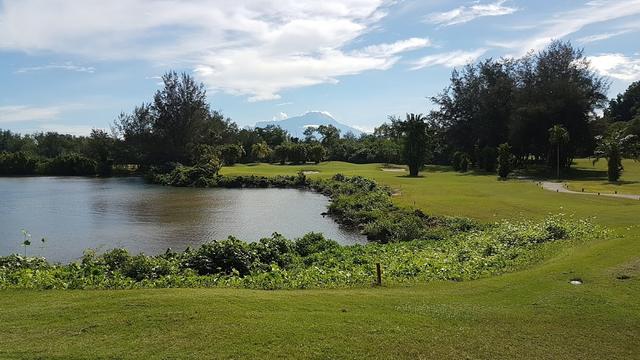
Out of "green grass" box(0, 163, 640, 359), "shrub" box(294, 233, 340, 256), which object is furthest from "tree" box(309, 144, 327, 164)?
"green grass" box(0, 163, 640, 359)

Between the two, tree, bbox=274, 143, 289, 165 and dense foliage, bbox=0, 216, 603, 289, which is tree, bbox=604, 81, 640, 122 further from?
dense foliage, bbox=0, 216, 603, 289

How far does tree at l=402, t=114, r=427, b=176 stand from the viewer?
6638 cm

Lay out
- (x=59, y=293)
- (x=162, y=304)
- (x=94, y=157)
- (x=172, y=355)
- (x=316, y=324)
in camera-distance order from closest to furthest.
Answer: (x=172, y=355) → (x=316, y=324) → (x=162, y=304) → (x=59, y=293) → (x=94, y=157)

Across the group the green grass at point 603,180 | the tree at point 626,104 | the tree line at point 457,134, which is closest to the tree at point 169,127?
the tree line at point 457,134

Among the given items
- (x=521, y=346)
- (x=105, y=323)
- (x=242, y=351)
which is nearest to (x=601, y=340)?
(x=521, y=346)

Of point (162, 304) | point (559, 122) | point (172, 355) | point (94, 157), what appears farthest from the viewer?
point (94, 157)

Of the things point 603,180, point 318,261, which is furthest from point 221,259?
point 603,180

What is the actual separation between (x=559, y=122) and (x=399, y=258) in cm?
5487

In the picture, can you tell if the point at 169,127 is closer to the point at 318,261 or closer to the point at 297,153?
the point at 297,153

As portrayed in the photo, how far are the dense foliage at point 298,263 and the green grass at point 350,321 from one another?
59.3 inches

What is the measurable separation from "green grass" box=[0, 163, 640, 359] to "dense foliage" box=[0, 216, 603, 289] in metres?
1.51

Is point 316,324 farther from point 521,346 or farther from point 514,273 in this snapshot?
point 514,273

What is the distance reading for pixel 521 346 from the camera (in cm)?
790

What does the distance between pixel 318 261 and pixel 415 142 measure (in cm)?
5070
